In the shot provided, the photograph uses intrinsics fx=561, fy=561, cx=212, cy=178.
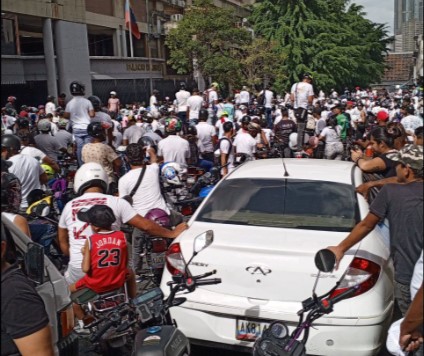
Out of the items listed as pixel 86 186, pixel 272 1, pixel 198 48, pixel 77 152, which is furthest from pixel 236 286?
pixel 272 1

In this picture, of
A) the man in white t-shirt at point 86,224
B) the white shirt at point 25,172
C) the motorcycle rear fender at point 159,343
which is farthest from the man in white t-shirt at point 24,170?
the motorcycle rear fender at point 159,343

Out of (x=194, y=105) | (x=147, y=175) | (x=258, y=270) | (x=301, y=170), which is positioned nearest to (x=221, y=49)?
(x=194, y=105)

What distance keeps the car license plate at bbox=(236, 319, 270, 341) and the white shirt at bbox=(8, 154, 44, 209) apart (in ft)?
12.4

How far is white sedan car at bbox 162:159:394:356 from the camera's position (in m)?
3.92

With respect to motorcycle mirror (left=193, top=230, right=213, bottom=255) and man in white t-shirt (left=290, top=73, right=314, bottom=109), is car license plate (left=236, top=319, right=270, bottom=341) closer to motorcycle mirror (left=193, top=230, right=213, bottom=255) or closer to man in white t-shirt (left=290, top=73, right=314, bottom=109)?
motorcycle mirror (left=193, top=230, right=213, bottom=255)

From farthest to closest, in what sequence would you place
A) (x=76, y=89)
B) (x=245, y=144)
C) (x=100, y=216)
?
(x=245, y=144)
(x=76, y=89)
(x=100, y=216)

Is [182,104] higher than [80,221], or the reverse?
[182,104]

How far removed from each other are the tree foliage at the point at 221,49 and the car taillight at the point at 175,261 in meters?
28.1

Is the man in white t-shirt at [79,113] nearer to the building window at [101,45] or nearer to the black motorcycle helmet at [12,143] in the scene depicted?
the black motorcycle helmet at [12,143]

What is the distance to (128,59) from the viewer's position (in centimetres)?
3619

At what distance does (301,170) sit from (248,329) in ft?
5.76

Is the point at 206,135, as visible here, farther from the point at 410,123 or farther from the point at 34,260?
the point at 34,260

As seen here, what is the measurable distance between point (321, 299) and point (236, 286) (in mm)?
1213

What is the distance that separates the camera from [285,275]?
13.0 feet
